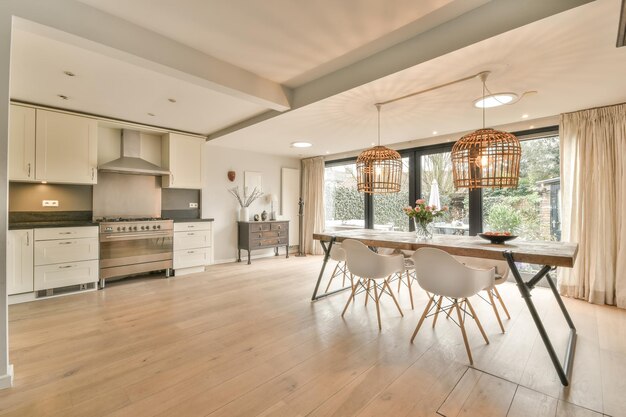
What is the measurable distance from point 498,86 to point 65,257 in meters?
5.36

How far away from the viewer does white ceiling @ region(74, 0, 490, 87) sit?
6.51ft

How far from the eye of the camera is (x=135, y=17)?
2.16m

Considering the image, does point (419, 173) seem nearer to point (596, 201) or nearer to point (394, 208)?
point (394, 208)

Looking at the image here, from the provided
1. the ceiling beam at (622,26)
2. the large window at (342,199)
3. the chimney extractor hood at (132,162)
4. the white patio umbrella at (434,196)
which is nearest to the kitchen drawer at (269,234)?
the large window at (342,199)

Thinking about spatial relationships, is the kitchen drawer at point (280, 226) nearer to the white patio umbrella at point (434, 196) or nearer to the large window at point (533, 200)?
the white patio umbrella at point (434, 196)

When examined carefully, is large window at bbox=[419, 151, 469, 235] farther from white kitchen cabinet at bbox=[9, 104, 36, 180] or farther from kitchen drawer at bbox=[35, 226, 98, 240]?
white kitchen cabinet at bbox=[9, 104, 36, 180]

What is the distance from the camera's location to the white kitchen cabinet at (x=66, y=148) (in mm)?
3584

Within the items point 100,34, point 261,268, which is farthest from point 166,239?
point 100,34

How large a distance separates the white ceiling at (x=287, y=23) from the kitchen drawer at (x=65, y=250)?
2930 mm

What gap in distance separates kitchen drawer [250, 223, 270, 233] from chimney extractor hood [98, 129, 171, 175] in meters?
1.80

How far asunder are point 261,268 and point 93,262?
2.48 m

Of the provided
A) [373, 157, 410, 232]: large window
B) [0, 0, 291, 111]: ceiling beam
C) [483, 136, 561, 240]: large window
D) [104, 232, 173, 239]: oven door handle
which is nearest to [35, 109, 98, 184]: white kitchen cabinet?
[104, 232, 173, 239]: oven door handle

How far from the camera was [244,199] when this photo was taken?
6.02 meters

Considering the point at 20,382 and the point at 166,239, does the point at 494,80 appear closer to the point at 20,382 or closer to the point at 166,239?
the point at 20,382
